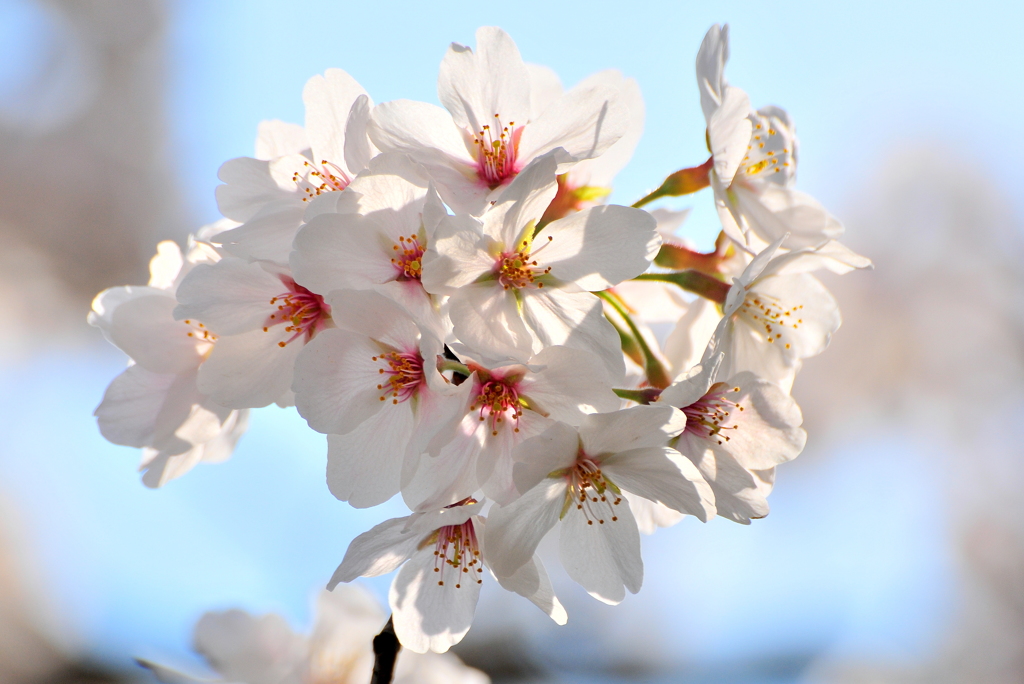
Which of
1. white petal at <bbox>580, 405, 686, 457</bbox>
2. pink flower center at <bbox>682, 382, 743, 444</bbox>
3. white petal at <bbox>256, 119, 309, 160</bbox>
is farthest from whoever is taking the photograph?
white petal at <bbox>256, 119, 309, 160</bbox>

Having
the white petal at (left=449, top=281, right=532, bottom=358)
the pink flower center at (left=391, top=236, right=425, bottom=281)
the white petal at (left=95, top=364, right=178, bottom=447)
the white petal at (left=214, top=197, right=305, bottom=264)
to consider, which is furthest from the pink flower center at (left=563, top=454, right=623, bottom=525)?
the white petal at (left=95, top=364, right=178, bottom=447)

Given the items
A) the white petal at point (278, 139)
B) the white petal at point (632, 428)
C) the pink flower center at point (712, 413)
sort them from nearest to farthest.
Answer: the white petal at point (632, 428) → the pink flower center at point (712, 413) → the white petal at point (278, 139)

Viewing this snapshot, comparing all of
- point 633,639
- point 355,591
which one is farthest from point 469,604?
point 633,639

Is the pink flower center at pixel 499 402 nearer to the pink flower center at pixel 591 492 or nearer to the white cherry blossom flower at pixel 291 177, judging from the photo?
the pink flower center at pixel 591 492

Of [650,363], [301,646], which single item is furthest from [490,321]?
[301,646]

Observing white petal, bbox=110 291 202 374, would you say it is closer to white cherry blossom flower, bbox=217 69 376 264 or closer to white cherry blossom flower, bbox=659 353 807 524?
white cherry blossom flower, bbox=217 69 376 264

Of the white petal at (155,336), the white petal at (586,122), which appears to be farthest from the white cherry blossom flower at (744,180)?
the white petal at (155,336)
